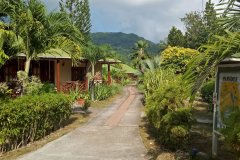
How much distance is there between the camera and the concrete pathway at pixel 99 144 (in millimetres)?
9969

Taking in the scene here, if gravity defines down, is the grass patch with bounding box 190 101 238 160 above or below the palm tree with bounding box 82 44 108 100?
below

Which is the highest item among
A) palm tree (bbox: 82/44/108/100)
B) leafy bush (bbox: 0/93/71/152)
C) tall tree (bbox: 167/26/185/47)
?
tall tree (bbox: 167/26/185/47)

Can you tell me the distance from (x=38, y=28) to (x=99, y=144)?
173 inches

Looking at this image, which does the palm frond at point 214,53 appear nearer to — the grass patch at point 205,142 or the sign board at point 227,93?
the grass patch at point 205,142

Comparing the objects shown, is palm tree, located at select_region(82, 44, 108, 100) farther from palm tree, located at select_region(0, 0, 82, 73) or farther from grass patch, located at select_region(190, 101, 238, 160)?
grass patch, located at select_region(190, 101, 238, 160)

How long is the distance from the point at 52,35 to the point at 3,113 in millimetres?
5340

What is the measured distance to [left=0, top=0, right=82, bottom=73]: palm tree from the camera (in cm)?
1259

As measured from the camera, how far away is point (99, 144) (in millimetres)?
11625

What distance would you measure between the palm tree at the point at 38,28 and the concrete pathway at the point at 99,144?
3133mm

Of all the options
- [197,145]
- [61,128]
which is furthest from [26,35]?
[197,145]

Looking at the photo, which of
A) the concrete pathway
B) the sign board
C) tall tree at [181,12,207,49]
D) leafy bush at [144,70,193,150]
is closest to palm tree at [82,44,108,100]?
the concrete pathway

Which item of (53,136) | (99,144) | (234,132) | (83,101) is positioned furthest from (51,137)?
(83,101)

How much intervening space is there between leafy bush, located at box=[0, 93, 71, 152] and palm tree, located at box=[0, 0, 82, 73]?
1.93 meters

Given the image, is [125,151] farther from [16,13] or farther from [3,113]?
[16,13]
